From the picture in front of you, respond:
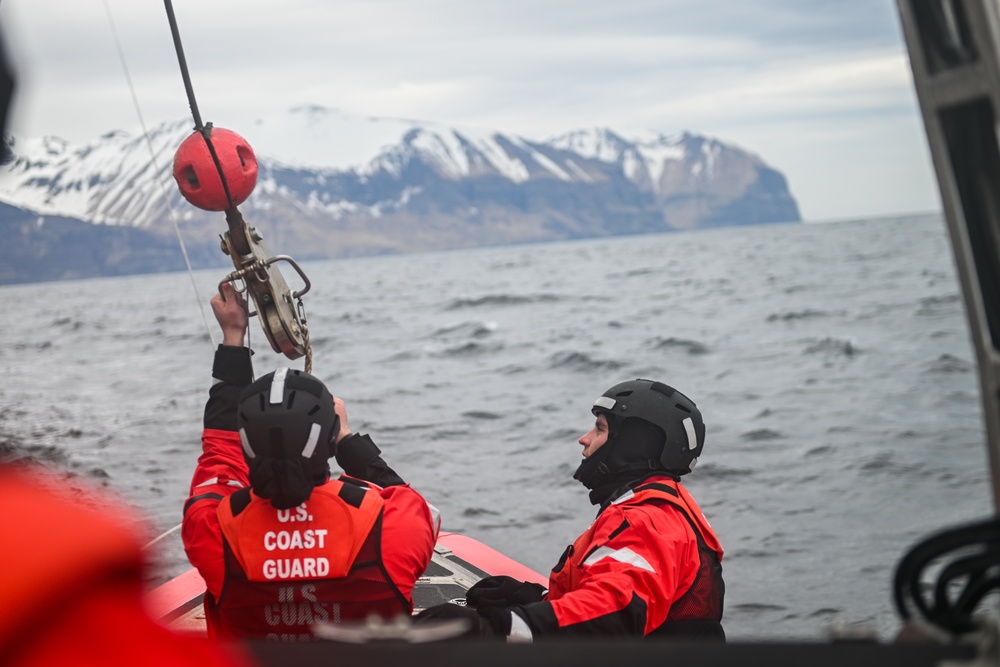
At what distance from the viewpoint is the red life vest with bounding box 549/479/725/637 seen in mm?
3469

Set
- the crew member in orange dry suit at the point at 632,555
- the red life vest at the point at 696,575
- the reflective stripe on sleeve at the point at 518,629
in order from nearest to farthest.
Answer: the reflective stripe on sleeve at the point at 518,629, the crew member in orange dry suit at the point at 632,555, the red life vest at the point at 696,575

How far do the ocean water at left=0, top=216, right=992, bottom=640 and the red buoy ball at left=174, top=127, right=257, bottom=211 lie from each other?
137cm

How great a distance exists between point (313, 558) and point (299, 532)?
90 millimetres

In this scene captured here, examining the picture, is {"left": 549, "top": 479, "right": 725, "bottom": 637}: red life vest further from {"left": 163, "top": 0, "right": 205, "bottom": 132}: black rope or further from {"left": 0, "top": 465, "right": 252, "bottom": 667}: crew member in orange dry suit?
{"left": 0, "top": 465, "right": 252, "bottom": 667}: crew member in orange dry suit

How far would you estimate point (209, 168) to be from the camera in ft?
12.2

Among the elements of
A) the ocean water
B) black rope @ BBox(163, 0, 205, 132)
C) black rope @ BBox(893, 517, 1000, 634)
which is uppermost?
black rope @ BBox(163, 0, 205, 132)

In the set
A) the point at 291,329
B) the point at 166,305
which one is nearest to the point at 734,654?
the point at 291,329

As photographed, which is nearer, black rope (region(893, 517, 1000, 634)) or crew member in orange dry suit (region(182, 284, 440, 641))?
black rope (region(893, 517, 1000, 634))

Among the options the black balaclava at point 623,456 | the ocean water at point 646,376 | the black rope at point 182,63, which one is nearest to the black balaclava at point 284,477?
the black balaclava at point 623,456

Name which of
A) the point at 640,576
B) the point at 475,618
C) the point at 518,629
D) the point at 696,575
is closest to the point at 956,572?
the point at 475,618

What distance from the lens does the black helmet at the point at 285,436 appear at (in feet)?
10.4

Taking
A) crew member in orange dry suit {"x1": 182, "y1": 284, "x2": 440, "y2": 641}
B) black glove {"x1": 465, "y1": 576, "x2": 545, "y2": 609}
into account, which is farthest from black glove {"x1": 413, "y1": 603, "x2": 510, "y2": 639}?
black glove {"x1": 465, "y1": 576, "x2": 545, "y2": 609}

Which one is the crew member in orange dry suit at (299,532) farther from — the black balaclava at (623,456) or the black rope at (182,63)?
the black rope at (182,63)

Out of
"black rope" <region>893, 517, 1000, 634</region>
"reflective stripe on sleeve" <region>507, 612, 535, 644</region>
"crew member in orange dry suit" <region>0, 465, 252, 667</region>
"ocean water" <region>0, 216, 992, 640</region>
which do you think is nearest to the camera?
"crew member in orange dry suit" <region>0, 465, 252, 667</region>
